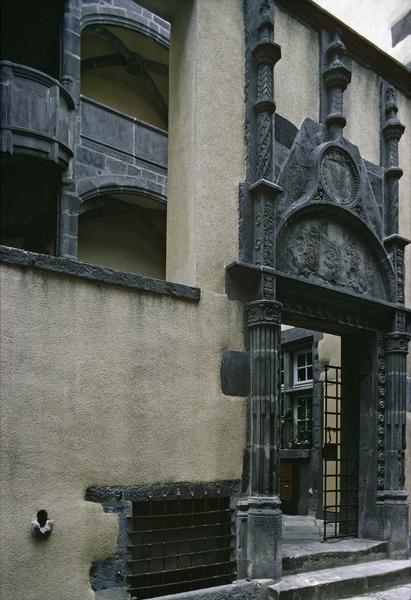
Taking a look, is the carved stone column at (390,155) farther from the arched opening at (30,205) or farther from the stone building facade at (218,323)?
the arched opening at (30,205)

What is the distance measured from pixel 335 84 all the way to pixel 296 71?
1.41 feet

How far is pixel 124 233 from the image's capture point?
38.3ft

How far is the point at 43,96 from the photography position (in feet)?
26.9

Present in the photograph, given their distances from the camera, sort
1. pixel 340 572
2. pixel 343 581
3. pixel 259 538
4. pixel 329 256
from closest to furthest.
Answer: pixel 259 538, pixel 343 581, pixel 340 572, pixel 329 256

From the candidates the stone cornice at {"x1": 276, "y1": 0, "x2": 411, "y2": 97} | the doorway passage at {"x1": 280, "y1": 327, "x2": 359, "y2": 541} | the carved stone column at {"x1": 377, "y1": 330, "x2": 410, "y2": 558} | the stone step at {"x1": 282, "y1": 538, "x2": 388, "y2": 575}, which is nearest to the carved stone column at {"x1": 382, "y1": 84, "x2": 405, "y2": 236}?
the stone cornice at {"x1": 276, "y1": 0, "x2": 411, "y2": 97}

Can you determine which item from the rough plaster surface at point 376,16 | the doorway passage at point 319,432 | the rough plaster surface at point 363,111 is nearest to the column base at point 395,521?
the doorway passage at point 319,432

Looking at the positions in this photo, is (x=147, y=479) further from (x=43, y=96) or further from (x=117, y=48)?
(x=117, y=48)

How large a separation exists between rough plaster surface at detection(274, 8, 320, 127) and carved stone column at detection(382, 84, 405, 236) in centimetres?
97

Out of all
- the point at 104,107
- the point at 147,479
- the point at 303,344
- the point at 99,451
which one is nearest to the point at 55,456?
the point at 99,451

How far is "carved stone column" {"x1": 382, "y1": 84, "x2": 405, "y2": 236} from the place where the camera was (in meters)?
6.53

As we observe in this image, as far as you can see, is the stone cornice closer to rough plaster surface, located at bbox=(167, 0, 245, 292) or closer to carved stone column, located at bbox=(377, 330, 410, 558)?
rough plaster surface, located at bbox=(167, 0, 245, 292)

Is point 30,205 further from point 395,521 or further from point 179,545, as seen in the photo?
A: point 395,521

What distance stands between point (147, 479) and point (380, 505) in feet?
8.74

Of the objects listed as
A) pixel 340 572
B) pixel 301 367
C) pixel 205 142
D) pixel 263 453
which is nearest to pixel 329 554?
pixel 340 572
